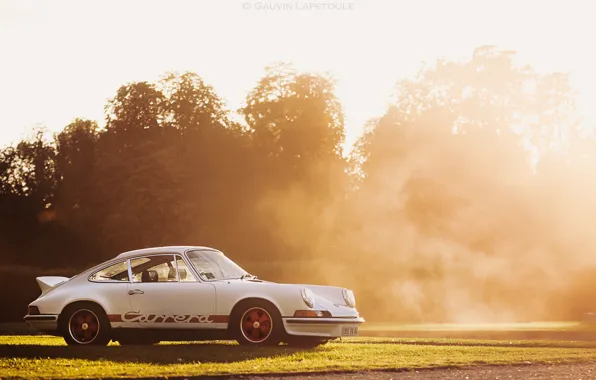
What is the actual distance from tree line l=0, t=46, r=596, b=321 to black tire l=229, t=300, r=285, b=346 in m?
36.4

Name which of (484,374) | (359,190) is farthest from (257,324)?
(359,190)

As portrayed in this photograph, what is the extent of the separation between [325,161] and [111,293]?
52543mm

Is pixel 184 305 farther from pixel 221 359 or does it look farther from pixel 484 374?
pixel 484 374

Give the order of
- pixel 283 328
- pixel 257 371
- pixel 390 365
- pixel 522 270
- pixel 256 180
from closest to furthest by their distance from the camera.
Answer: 1. pixel 257 371
2. pixel 390 365
3. pixel 283 328
4. pixel 522 270
5. pixel 256 180

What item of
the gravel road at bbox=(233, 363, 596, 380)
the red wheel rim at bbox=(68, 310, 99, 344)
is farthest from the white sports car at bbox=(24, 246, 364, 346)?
the gravel road at bbox=(233, 363, 596, 380)

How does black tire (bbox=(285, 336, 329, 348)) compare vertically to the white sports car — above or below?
below

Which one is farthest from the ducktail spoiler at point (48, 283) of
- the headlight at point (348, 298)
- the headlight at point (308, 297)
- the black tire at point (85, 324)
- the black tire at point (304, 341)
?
the headlight at point (348, 298)

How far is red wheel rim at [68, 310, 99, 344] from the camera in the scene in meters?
17.2

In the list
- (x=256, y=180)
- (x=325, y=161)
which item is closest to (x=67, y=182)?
(x=256, y=180)

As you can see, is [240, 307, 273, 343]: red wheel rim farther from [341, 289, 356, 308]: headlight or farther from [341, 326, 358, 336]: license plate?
[341, 289, 356, 308]: headlight

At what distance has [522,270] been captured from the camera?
186 ft

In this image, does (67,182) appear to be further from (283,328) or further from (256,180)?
(283,328)

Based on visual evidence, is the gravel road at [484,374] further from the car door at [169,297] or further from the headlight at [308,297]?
the car door at [169,297]

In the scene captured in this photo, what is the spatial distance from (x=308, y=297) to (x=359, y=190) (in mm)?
51282
